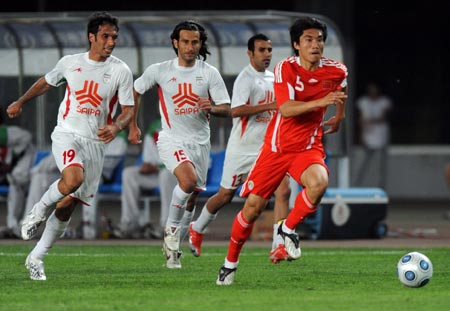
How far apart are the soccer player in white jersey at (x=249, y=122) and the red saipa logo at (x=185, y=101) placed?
1097mm

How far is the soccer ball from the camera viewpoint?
1112 cm

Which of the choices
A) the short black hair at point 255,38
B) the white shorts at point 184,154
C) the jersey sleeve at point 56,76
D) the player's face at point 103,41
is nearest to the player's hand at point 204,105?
the white shorts at point 184,154

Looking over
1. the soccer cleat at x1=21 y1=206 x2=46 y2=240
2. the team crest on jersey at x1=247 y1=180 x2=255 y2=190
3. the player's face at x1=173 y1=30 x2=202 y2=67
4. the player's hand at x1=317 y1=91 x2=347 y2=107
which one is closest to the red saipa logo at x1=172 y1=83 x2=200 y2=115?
the player's face at x1=173 y1=30 x2=202 y2=67

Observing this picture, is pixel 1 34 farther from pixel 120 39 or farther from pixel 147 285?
pixel 147 285

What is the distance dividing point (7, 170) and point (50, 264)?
16.5 ft

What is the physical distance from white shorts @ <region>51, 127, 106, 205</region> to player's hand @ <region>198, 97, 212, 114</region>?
4.40ft

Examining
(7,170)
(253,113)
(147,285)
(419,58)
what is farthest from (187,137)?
(419,58)

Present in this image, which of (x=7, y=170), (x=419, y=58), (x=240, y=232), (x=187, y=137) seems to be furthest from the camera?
(x=419, y=58)

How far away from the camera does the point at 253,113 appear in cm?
1494

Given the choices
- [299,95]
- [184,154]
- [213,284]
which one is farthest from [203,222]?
[299,95]

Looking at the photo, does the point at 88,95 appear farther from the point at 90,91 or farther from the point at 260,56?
the point at 260,56

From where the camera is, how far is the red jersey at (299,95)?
11484 mm

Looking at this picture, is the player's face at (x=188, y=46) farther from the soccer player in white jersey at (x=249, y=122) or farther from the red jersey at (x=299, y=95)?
the red jersey at (x=299, y=95)

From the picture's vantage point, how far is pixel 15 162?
18922mm
